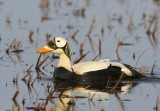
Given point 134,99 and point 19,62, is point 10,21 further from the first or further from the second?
point 134,99

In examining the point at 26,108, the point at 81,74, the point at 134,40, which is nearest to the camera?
the point at 26,108

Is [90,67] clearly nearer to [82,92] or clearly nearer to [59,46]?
[59,46]

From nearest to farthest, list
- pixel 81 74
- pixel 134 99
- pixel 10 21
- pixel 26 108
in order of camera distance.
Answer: pixel 26 108 → pixel 134 99 → pixel 81 74 → pixel 10 21

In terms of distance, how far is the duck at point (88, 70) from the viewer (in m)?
12.3

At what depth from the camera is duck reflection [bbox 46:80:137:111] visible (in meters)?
10.1

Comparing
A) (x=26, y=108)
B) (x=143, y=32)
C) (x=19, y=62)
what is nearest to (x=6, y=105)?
(x=26, y=108)

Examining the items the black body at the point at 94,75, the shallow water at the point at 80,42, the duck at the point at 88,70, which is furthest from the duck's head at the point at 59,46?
the shallow water at the point at 80,42

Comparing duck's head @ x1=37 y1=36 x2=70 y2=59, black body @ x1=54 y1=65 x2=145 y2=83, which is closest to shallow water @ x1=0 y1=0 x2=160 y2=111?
black body @ x1=54 y1=65 x2=145 y2=83

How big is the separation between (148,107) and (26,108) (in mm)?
1668

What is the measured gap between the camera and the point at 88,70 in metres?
12.3

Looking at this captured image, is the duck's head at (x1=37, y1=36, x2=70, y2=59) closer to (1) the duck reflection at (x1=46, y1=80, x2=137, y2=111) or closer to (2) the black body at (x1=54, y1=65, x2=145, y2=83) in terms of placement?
(2) the black body at (x1=54, y1=65, x2=145, y2=83)

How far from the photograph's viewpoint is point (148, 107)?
9.98 metres

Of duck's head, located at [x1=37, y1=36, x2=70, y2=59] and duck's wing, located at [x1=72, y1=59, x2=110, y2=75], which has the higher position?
duck's head, located at [x1=37, y1=36, x2=70, y2=59]

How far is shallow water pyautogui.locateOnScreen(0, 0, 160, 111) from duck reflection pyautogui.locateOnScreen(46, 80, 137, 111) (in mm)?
16
